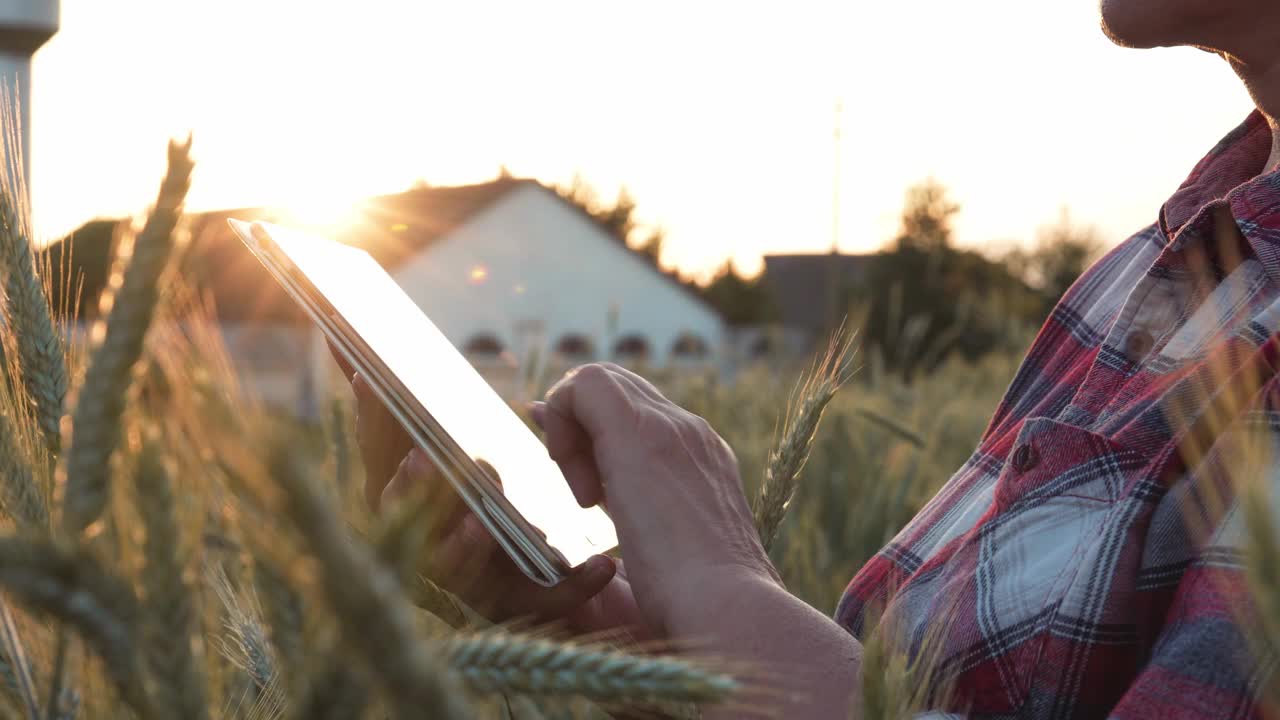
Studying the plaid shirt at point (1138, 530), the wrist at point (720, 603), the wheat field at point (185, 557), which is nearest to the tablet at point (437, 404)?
the wrist at point (720, 603)

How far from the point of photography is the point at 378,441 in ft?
4.16

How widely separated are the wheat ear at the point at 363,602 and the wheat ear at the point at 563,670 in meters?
0.12

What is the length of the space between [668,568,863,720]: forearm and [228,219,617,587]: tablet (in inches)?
5.9

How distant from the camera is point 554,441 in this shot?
43.1 inches

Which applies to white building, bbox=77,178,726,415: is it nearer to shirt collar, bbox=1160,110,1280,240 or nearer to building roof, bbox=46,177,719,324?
building roof, bbox=46,177,719,324

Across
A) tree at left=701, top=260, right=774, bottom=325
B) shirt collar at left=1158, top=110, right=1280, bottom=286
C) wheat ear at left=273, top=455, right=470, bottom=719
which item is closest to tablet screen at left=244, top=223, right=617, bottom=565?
wheat ear at left=273, top=455, right=470, bottom=719

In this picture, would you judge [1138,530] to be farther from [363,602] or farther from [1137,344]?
[363,602]

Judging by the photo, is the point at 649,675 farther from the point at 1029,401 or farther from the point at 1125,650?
the point at 1029,401

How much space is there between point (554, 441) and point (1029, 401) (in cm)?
73

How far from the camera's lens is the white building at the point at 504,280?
23875mm

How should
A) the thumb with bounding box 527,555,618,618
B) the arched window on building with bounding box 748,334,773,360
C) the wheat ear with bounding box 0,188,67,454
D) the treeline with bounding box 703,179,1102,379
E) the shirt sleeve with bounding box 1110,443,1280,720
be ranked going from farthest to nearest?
1. the treeline with bounding box 703,179,1102,379
2. the arched window on building with bounding box 748,334,773,360
3. the thumb with bounding box 527,555,618,618
4. the shirt sleeve with bounding box 1110,443,1280,720
5. the wheat ear with bounding box 0,188,67,454

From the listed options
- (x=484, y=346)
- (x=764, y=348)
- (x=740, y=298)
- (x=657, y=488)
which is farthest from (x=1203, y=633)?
(x=740, y=298)

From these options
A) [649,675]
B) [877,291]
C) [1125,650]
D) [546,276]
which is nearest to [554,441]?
[1125,650]

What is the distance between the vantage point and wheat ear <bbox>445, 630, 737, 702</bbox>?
40cm
